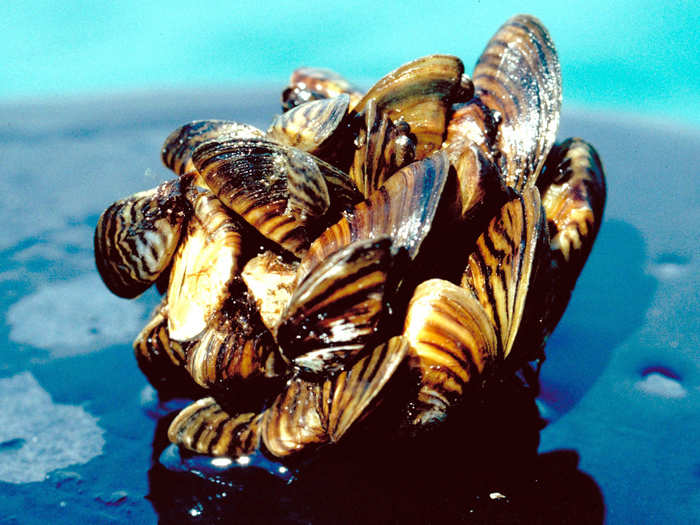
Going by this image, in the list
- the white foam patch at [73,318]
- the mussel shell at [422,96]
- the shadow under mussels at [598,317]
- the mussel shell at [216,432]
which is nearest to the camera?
the mussel shell at [216,432]

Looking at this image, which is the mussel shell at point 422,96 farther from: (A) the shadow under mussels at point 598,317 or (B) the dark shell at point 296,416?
(A) the shadow under mussels at point 598,317

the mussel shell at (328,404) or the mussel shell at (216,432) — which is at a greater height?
the mussel shell at (328,404)

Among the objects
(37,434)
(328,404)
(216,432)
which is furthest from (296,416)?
(37,434)

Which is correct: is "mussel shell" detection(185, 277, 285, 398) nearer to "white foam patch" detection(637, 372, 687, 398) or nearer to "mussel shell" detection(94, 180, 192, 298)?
"mussel shell" detection(94, 180, 192, 298)

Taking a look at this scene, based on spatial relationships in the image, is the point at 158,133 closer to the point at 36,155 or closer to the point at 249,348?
the point at 36,155

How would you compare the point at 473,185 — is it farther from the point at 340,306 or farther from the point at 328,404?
the point at 328,404

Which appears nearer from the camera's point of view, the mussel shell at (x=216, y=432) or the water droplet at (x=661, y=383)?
the mussel shell at (x=216, y=432)

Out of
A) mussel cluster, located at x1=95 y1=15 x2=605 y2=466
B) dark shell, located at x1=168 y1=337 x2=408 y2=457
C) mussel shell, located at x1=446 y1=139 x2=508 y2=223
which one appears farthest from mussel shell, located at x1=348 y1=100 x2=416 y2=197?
dark shell, located at x1=168 y1=337 x2=408 y2=457

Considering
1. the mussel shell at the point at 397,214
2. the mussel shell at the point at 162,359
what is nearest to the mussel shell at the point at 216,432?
the mussel shell at the point at 162,359
